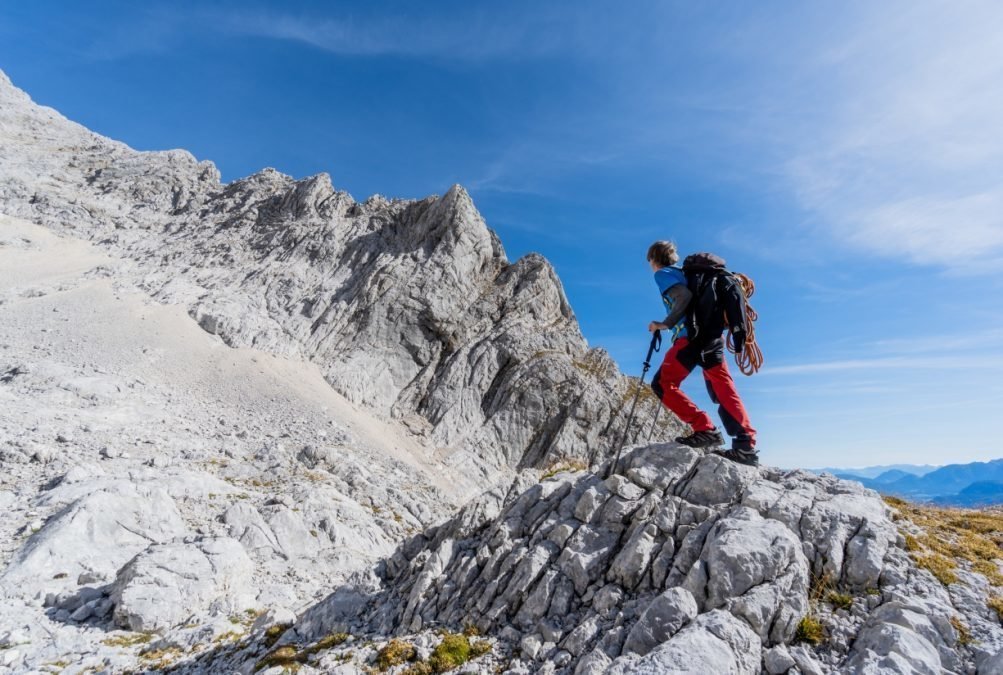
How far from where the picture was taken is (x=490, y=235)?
64.4 m

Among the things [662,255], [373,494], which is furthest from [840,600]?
[373,494]

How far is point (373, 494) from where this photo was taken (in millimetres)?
26812

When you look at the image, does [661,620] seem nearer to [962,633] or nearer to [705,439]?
[962,633]

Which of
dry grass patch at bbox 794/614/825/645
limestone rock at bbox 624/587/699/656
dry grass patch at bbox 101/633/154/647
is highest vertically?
dry grass patch at bbox 794/614/825/645

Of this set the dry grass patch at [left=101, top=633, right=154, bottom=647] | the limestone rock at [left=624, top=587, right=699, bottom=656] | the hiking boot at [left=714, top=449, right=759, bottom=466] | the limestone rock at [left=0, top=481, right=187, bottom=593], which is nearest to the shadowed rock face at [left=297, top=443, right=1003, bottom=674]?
the limestone rock at [left=624, top=587, right=699, bottom=656]

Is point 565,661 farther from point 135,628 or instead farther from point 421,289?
point 421,289

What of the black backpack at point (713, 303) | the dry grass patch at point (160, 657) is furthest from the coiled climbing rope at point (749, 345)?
the dry grass patch at point (160, 657)

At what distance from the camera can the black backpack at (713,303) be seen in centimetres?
892

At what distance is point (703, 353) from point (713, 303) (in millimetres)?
947

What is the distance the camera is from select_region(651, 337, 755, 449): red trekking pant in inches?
360

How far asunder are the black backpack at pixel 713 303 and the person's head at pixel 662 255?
515mm

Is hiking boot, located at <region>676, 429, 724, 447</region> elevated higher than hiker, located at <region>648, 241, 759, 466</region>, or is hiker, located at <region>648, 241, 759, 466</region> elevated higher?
hiker, located at <region>648, 241, 759, 466</region>

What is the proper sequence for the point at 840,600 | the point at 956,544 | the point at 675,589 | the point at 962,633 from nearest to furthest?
1. the point at 962,633
2. the point at 840,600
3. the point at 675,589
4. the point at 956,544

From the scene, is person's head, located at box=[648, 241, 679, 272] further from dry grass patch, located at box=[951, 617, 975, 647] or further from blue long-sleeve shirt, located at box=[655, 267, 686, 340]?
dry grass patch, located at box=[951, 617, 975, 647]
